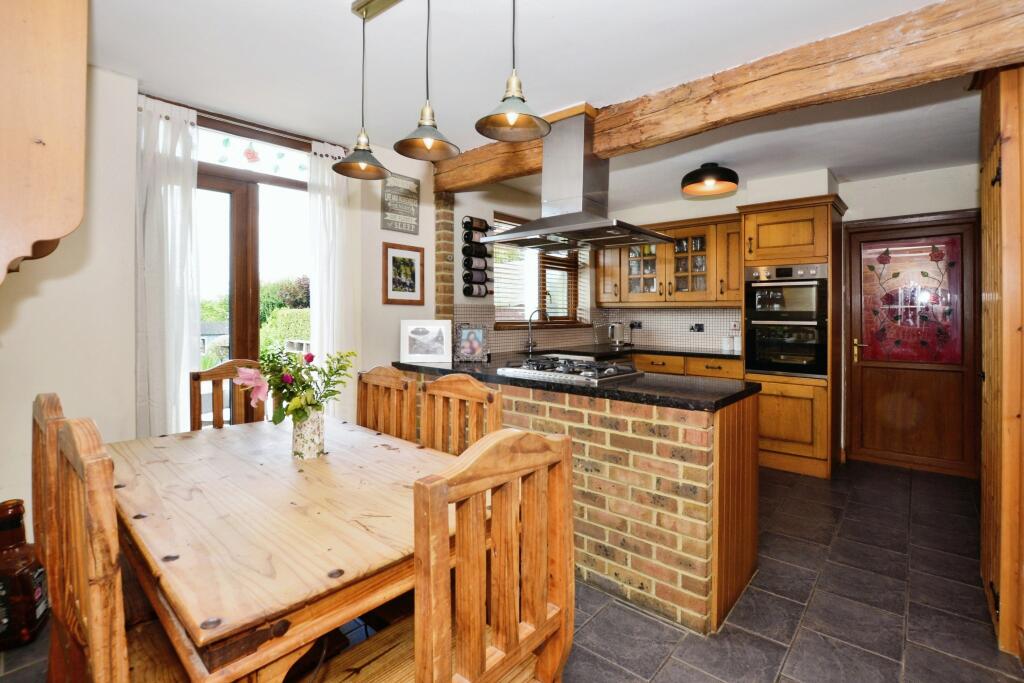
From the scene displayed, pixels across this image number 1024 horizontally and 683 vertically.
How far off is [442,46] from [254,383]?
5.45 feet

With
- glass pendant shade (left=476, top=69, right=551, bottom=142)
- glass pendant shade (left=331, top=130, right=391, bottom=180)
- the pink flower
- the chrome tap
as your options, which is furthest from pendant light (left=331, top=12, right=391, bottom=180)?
the chrome tap

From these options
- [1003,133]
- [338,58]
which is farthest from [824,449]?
[338,58]

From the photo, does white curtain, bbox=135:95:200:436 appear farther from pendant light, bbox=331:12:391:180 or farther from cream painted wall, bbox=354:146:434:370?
pendant light, bbox=331:12:391:180

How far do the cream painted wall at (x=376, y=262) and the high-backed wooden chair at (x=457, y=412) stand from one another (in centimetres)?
135

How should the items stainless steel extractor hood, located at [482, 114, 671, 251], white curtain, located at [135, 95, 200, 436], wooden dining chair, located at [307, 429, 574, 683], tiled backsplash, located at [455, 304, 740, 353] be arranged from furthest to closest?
tiled backsplash, located at [455, 304, 740, 353] → stainless steel extractor hood, located at [482, 114, 671, 251] → white curtain, located at [135, 95, 200, 436] → wooden dining chair, located at [307, 429, 574, 683]

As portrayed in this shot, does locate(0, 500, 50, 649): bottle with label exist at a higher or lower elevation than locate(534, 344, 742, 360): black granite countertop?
lower

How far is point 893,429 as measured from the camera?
4.04m

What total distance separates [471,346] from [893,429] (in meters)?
3.64

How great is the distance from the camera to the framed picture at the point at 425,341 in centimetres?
336

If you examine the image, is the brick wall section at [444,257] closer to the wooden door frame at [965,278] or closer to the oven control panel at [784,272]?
the oven control panel at [784,272]

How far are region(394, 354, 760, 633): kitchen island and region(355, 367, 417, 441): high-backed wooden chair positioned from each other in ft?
2.24

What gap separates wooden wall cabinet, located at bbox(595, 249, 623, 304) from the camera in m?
5.17

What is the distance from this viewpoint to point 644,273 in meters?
5.00

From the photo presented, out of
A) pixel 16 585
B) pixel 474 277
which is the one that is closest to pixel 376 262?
pixel 474 277
